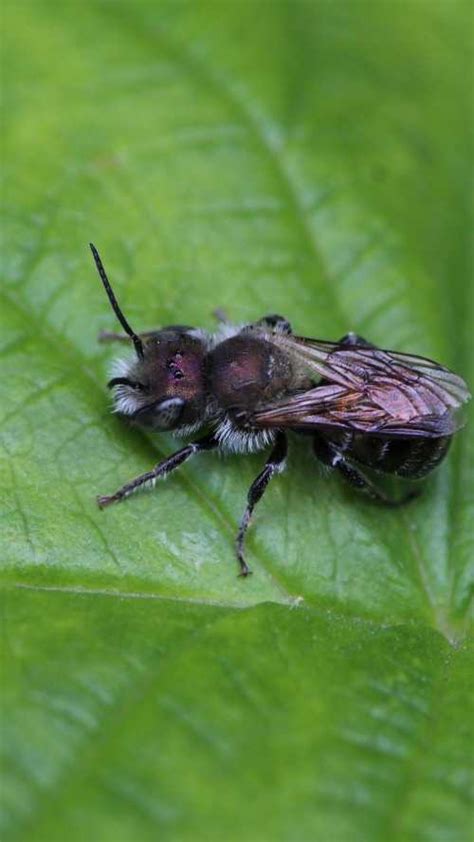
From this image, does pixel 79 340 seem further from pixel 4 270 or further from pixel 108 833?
pixel 108 833

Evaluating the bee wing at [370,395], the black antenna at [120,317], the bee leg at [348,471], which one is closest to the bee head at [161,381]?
the black antenna at [120,317]

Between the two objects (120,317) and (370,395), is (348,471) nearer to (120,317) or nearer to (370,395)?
(370,395)

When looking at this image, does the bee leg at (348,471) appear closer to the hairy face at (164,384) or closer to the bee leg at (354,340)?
the bee leg at (354,340)

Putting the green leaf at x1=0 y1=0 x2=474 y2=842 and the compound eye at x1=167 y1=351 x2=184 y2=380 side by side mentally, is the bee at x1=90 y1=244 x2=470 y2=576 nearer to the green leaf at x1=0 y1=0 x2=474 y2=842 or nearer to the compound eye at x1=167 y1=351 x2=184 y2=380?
the compound eye at x1=167 y1=351 x2=184 y2=380

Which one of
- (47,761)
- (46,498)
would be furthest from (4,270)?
(47,761)

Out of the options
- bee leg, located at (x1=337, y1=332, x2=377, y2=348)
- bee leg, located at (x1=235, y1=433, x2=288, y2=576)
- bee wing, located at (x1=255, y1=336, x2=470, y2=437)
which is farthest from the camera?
bee leg, located at (x1=337, y1=332, x2=377, y2=348)

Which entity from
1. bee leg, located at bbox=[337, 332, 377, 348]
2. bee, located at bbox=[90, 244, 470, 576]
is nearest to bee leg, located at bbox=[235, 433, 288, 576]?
bee, located at bbox=[90, 244, 470, 576]
